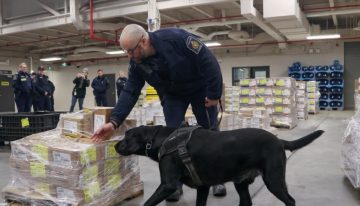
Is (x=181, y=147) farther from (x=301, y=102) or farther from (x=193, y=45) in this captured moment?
(x=301, y=102)

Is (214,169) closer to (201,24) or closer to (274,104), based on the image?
(274,104)

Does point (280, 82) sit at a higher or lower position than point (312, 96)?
higher

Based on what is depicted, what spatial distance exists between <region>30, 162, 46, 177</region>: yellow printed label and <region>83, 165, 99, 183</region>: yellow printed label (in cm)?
30

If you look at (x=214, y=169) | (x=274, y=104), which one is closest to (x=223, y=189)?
→ (x=214, y=169)

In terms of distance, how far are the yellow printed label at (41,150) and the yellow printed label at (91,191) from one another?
35 cm

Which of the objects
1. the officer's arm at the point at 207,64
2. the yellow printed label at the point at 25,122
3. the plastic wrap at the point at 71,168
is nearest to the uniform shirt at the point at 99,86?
the yellow printed label at the point at 25,122

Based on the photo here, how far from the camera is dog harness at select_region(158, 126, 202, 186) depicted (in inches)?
69.2

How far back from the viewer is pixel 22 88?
26.7 ft

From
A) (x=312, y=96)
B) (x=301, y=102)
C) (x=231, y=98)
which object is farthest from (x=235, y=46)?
(x=301, y=102)

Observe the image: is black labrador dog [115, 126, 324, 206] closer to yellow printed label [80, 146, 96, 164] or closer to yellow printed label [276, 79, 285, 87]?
yellow printed label [80, 146, 96, 164]

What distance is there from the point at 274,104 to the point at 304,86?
88.2 inches

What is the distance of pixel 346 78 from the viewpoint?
12.5 meters

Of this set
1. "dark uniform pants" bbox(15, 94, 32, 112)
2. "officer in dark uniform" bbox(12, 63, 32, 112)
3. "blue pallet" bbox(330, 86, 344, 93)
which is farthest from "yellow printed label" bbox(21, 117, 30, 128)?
"blue pallet" bbox(330, 86, 344, 93)

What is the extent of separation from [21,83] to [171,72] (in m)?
7.16
